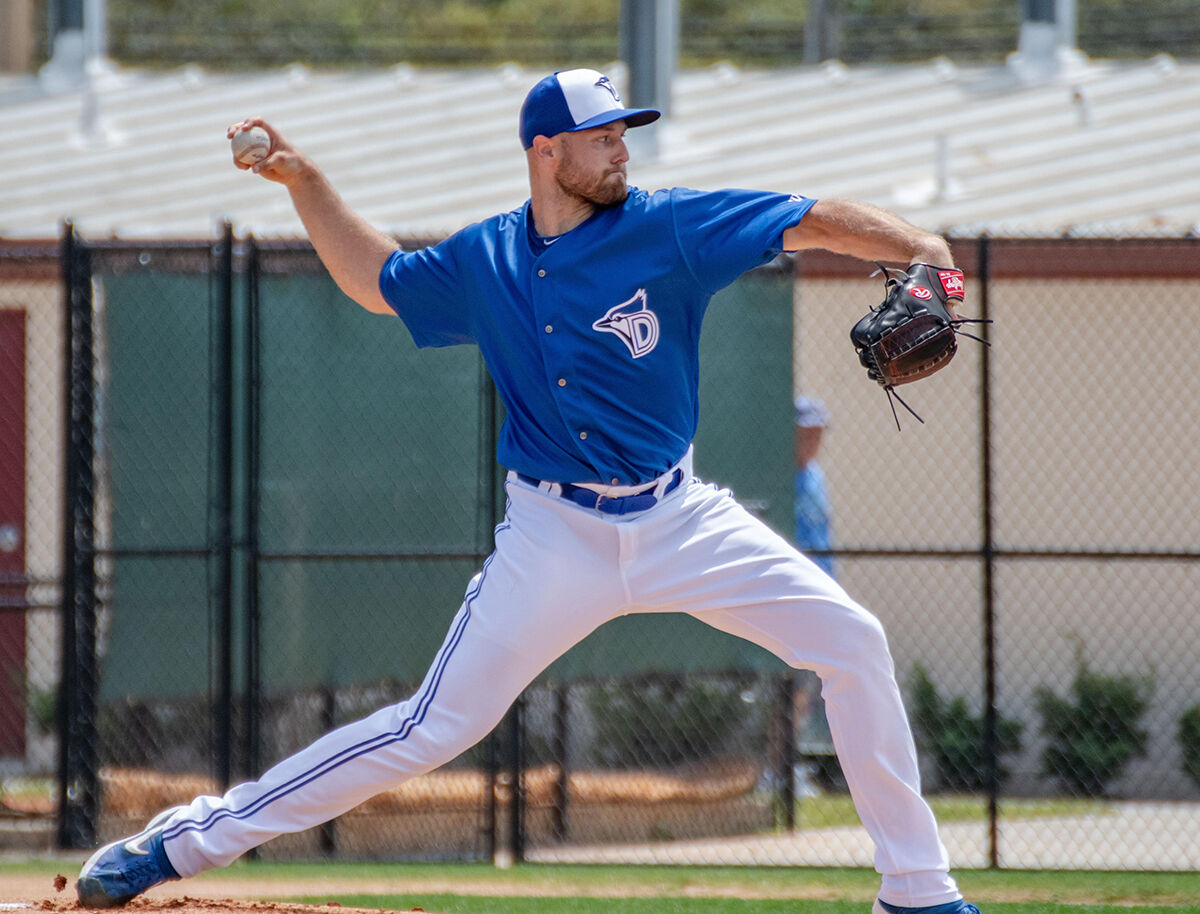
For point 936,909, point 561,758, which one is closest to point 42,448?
point 561,758

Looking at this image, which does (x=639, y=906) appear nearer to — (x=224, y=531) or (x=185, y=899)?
(x=185, y=899)

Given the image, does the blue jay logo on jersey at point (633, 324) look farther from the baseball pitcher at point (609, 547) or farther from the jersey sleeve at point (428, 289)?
the jersey sleeve at point (428, 289)

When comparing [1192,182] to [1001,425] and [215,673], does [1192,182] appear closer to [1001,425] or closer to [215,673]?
[1001,425]

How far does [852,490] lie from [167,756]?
14.7 feet

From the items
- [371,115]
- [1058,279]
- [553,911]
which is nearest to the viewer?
[553,911]

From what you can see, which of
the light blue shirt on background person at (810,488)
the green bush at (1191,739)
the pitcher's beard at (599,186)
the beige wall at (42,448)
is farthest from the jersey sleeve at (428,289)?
the beige wall at (42,448)

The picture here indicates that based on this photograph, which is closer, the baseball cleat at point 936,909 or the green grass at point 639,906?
the baseball cleat at point 936,909

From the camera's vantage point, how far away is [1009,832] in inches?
302

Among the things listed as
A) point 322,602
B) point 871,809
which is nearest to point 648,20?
point 322,602

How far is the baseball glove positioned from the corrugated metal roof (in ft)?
15.3

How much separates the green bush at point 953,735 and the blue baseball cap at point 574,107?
5.16 metres

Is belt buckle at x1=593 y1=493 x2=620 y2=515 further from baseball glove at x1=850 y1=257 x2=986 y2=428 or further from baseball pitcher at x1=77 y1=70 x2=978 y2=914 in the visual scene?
baseball glove at x1=850 y1=257 x2=986 y2=428

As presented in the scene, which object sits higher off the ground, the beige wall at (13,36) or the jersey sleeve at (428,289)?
the beige wall at (13,36)

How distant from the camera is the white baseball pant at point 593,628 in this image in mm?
3986
